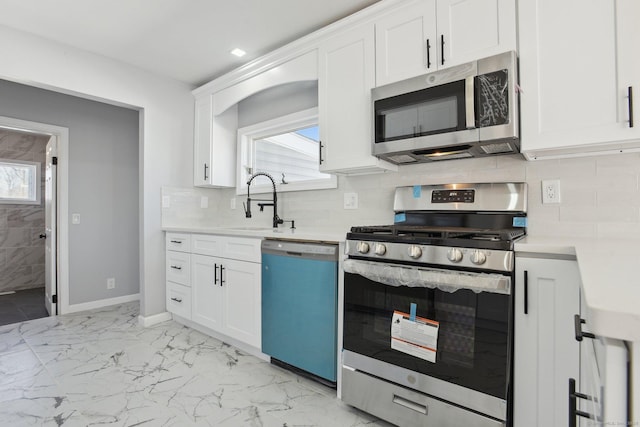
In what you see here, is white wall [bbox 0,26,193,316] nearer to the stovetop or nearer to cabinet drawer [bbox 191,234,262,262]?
cabinet drawer [bbox 191,234,262,262]

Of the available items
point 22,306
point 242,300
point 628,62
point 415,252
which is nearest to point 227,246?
point 242,300

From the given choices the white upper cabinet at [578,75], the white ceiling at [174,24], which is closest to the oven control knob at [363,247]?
the white upper cabinet at [578,75]

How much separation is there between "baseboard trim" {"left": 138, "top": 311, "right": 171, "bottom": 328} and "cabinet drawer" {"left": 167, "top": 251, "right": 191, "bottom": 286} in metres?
0.37

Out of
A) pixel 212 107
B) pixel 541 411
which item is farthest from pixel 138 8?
pixel 541 411

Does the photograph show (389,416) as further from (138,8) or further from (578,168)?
(138,8)

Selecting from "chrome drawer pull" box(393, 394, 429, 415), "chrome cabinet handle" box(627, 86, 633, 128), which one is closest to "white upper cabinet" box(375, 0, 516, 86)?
"chrome cabinet handle" box(627, 86, 633, 128)

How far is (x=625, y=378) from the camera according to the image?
472mm

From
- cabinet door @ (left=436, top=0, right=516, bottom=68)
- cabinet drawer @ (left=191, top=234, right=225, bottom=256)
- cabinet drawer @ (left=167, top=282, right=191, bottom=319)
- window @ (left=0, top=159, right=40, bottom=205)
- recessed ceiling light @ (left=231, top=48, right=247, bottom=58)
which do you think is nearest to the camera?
cabinet door @ (left=436, top=0, right=516, bottom=68)

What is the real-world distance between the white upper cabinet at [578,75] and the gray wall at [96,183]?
4185mm

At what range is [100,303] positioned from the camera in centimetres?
385

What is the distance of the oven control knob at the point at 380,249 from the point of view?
164 centimetres

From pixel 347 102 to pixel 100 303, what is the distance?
11.9 feet

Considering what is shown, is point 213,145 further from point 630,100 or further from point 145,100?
point 630,100

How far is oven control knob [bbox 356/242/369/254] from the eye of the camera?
1704 mm
